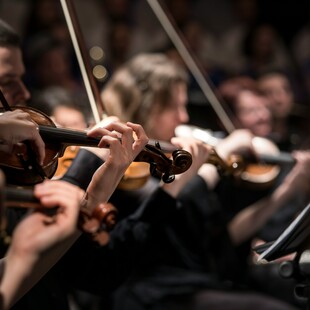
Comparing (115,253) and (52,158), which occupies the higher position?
(52,158)

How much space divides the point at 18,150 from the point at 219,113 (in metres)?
1.54

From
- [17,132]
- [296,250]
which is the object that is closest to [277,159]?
[296,250]

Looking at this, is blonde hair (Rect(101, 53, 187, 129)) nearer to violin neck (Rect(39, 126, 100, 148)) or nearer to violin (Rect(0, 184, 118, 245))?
violin neck (Rect(39, 126, 100, 148))

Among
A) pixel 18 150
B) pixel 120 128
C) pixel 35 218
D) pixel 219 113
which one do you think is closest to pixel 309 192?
pixel 219 113

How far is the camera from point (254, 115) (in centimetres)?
296

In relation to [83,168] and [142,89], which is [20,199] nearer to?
[83,168]

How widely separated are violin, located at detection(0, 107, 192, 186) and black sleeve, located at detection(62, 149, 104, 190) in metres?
0.14

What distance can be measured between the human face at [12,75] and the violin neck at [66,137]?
256mm

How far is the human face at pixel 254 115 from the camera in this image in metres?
2.96

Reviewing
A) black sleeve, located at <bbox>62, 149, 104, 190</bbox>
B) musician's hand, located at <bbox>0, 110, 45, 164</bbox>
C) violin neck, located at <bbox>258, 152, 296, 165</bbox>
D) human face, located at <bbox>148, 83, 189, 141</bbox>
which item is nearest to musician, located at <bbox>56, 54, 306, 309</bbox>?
human face, located at <bbox>148, 83, 189, 141</bbox>

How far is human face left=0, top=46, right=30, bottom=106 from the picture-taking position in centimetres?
143

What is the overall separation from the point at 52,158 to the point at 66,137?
1.8 inches

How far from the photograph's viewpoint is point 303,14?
4.47 metres

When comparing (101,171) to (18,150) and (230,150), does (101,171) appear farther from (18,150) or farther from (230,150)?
(230,150)
